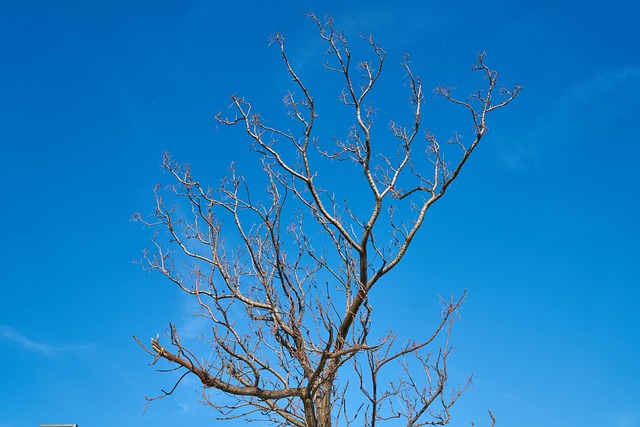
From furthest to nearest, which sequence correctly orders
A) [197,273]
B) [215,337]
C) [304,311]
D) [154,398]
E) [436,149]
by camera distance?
[436,149] → [304,311] → [197,273] → [215,337] → [154,398]

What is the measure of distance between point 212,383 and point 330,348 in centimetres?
111

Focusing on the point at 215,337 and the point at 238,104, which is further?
the point at 238,104

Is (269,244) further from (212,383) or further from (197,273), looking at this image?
(212,383)

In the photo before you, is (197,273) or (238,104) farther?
(238,104)

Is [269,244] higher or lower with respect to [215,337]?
higher

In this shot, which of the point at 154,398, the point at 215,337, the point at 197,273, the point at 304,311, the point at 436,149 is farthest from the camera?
the point at 436,149

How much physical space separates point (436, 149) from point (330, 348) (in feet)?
8.74

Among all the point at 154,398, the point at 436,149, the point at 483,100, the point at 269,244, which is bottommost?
the point at 154,398

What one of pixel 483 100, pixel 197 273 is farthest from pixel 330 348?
pixel 483 100

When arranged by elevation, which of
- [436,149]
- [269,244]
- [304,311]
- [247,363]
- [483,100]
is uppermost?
[483,100]

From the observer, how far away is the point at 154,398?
541 cm

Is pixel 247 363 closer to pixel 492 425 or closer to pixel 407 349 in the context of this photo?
pixel 407 349

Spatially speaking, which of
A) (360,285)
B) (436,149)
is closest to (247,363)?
(360,285)

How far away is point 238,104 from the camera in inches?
286
